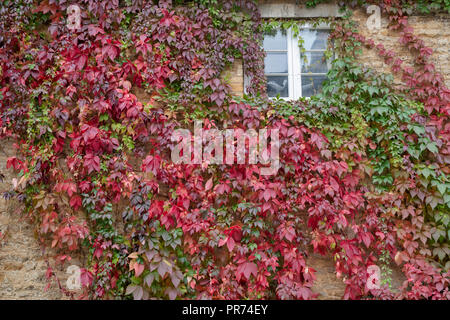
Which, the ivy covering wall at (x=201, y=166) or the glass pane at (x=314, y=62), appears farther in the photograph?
the glass pane at (x=314, y=62)

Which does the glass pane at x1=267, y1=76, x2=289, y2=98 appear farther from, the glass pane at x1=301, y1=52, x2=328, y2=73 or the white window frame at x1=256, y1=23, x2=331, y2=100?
the glass pane at x1=301, y1=52, x2=328, y2=73

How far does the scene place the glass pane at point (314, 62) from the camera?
4.29m

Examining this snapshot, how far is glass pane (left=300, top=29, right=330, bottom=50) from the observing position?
430 cm

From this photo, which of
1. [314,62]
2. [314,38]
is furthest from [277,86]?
[314,38]

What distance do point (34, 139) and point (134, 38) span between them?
A: 5.24ft

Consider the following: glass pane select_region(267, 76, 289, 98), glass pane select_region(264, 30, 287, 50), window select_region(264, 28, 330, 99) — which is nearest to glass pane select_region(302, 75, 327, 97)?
window select_region(264, 28, 330, 99)

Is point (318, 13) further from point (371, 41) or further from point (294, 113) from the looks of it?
point (294, 113)

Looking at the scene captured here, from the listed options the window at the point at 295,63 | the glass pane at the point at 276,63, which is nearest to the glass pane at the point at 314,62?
the window at the point at 295,63

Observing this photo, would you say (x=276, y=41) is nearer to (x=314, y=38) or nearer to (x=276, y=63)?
(x=276, y=63)

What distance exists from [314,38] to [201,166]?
222 cm

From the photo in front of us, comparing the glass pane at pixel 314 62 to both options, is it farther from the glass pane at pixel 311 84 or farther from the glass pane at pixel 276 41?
the glass pane at pixel 276 41

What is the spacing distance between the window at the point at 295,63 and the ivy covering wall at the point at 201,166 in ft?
0.98

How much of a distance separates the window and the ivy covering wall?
0.98 ft

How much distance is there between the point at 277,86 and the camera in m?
4.27
